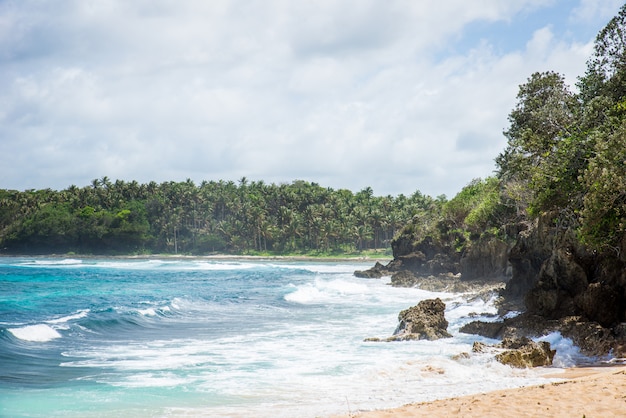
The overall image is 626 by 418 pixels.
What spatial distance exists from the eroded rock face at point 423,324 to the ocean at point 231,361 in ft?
1.80

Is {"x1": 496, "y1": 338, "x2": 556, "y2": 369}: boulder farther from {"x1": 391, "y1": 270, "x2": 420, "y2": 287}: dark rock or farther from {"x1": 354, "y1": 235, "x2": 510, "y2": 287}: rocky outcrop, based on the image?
{"x1": 391, "y1": 270, "x2": 420, "y2": 287}: dark rock

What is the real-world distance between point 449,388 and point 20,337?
1598cm

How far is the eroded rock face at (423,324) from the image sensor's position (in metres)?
19.6

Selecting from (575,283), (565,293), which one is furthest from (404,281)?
(575,283)

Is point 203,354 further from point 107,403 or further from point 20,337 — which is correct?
point 20,337

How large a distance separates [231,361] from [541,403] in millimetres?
9491

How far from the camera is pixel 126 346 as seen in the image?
20750 mm

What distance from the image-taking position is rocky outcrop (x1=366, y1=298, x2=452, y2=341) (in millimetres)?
19566

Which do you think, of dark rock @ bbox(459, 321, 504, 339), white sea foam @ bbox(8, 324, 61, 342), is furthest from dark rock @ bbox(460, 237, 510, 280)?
white sea foam @ bbox(8, 324, 61, 342)

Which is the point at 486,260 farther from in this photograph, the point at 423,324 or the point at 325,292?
the point at 423,324

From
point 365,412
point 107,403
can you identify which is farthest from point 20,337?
point 365,412

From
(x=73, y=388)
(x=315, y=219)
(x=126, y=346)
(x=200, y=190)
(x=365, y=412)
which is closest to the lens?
(x=365, y=412)

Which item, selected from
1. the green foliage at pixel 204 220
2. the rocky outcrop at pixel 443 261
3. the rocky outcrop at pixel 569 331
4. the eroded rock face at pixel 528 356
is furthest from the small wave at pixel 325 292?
the green foliage at pixel 204 220

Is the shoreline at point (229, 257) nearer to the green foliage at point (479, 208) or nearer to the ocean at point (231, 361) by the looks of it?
the green foliage at point (479, 208)
